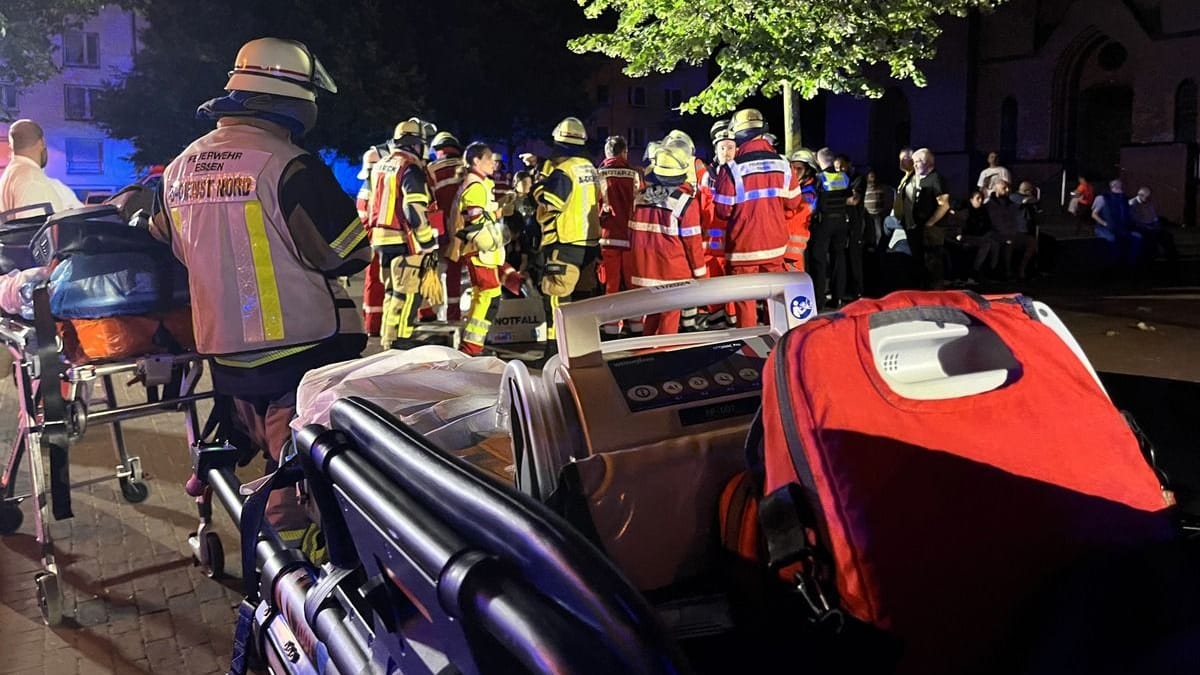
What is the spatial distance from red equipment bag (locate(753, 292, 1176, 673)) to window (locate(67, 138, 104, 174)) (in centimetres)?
4406

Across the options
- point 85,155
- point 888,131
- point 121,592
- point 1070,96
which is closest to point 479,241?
point 121,592

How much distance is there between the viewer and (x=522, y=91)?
108 ft

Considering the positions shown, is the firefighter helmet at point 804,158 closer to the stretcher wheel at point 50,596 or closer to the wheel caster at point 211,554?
the wheel caster at point 211,554

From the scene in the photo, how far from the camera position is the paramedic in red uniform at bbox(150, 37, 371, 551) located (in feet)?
12.1

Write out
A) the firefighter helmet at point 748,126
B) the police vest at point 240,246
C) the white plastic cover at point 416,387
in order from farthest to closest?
the firefighter helmet at point 748,126 → the police vest at point 240,246 → the white plastic cover at point 416,387

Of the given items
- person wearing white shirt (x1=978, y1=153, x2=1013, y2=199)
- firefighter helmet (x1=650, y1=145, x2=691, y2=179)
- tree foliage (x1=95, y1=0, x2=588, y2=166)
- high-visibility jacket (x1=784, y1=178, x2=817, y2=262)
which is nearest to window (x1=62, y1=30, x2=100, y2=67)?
tree foliage (x1=95, y1=0, x2=588, y2=166)

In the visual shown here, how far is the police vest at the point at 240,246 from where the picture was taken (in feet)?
12.1

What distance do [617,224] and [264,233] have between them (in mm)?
6396

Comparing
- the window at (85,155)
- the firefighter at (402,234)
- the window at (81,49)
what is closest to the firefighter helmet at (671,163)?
the firefighter at (402,234)

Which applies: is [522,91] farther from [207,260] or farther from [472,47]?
[207,260]

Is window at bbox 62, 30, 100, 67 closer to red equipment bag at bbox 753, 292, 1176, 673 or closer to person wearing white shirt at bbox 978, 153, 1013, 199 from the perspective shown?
person wearing white shirt at bbox 978, 153, 1013, 199

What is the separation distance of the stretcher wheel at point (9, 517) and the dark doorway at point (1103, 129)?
28009 mm

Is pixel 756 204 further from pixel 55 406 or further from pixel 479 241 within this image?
pixel 55 406

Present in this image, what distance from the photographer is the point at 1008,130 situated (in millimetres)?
28047
